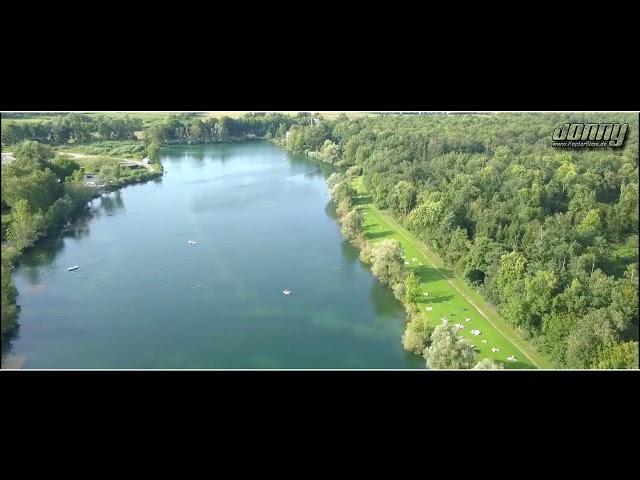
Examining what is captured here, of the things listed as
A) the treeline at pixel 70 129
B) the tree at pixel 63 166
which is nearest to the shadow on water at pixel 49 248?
the tree at pixel 63 166

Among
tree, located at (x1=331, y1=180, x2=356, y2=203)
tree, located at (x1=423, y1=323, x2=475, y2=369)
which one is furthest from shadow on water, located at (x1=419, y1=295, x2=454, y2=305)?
tree, located at (x1=331, y1=180, x2=356, y2=203)

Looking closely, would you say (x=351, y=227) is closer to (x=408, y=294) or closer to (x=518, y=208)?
(x=408, y=294)

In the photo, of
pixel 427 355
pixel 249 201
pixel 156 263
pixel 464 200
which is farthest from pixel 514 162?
pixel 156 263

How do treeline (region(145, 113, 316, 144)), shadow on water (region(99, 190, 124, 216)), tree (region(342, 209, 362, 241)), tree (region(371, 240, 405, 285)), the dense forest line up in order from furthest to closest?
treeline (region(145, 113, 316, 144)), shadow on water (region(99, 190, 124, 216)), tree (region(342, 209, 362, 241)), tree (region(371, 240, 405, 285)), the dense forest

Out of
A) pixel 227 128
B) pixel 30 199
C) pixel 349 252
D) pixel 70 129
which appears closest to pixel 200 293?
pixel 30 199
